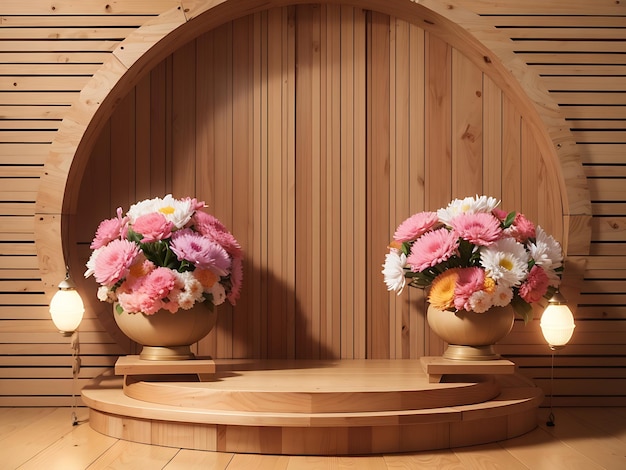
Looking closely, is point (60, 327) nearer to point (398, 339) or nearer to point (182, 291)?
point (182, 291)

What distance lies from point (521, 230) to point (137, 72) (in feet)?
5.61

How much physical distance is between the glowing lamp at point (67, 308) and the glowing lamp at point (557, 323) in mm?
1717

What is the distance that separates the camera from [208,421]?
2791mm

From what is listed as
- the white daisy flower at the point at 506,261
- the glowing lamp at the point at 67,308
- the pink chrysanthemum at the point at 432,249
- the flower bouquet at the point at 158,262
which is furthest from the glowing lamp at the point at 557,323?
the glowing lamp at the point at 67,308

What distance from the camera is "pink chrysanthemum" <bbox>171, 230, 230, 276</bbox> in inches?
120

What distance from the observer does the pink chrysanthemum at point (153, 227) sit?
308 centimetres

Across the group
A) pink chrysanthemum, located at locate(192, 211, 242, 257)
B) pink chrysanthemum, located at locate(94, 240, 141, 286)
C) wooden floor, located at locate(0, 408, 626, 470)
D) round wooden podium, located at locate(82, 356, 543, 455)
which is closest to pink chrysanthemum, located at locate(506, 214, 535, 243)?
round wooden podium, located at locate(82, 356, 543, 455)

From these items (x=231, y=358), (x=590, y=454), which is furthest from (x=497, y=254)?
(x=231, y=358)

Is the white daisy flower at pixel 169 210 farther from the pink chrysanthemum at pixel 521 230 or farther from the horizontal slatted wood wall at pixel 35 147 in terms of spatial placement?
the pink chrysanthemum at pixel 521 230

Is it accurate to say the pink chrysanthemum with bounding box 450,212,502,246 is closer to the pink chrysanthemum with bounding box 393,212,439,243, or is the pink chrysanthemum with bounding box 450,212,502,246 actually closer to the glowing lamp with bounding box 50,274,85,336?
the pink chrysanthemum with bounding box 393,212,439,243

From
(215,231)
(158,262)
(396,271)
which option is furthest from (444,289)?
(158,262)

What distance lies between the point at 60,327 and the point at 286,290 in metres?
1.00

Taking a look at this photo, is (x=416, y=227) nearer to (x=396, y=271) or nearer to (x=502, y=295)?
(x=396, y=271)

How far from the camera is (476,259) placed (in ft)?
10.1
